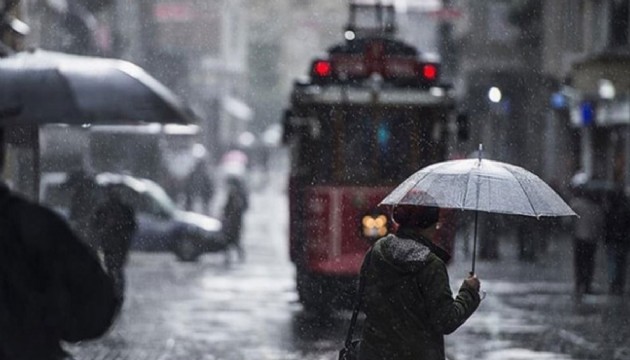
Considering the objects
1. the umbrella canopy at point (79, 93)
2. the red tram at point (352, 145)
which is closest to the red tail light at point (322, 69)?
the red tram at point (352, 145)

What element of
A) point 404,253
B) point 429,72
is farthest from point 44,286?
point 429,72

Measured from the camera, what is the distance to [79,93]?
44.4 ft

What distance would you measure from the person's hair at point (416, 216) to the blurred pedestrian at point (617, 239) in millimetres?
16325

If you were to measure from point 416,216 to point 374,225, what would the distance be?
41.7 feet

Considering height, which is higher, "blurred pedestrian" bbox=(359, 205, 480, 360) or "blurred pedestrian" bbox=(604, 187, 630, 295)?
"blurred pedestrian" bbox=(359, 205, 480, 360)

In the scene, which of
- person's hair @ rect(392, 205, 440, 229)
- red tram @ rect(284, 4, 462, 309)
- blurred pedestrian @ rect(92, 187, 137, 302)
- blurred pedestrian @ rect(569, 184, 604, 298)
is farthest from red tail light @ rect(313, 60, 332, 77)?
person's hair @ rect(392, 205, 440, 229)

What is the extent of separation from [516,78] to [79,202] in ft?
117

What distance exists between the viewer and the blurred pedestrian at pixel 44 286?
5.44m

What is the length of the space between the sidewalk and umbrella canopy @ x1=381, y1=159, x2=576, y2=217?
293 inches

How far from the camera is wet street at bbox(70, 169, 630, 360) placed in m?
16.6

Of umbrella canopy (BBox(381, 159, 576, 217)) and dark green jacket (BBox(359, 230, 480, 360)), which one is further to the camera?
umbrella canopy (BBox(381, 159, 576, 217))

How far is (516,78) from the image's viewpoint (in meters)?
56.7

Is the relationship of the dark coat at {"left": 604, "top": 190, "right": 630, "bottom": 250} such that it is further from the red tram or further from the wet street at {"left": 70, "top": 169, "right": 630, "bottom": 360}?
the red tram

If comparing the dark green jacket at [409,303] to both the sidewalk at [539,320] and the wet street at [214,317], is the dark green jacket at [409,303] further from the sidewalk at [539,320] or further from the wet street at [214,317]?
the sidewalk at [539,320]
